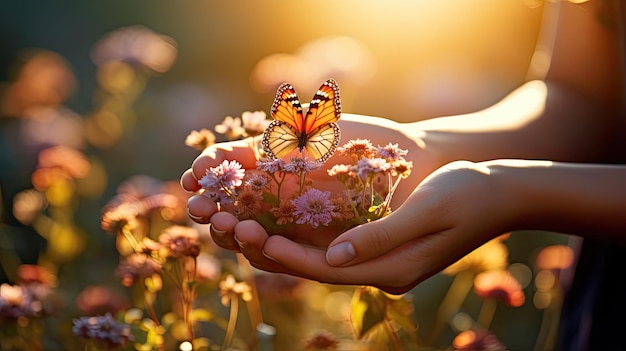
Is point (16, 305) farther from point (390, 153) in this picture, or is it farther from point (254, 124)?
point (390, 153)

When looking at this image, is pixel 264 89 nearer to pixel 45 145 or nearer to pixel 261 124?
pixel 45 145

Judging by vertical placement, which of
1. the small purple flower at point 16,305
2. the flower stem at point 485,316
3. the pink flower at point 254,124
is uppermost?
the pink flower at point 254,124

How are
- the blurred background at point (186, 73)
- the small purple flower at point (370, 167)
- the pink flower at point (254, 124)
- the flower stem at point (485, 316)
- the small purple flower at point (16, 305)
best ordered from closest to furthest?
the small purple flower at point (370, 167), the pink flower at point (254, 124), the small purple flower at point (16, 305), the flower stem at point (485, 316), the blurred background at point (186, 73)

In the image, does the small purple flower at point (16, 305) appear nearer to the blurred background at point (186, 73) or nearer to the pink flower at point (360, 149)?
the blurred background at point (186, 73)

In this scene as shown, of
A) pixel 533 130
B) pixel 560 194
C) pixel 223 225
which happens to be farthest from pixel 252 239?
pixel 533 130

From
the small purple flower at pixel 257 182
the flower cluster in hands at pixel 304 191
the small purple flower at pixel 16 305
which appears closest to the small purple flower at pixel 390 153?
the flower cluster in hands at pixel 304 191

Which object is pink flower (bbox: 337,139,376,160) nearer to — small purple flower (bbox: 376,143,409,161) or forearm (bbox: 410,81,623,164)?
small purple flower (bbox: 376,143,409,161)

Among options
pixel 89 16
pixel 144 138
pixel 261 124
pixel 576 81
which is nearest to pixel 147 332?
pixel 261 124
